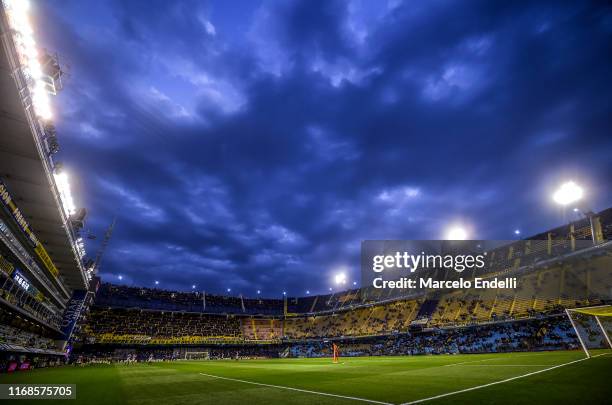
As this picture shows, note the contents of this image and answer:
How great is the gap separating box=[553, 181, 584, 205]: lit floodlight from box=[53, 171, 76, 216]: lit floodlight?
124ft

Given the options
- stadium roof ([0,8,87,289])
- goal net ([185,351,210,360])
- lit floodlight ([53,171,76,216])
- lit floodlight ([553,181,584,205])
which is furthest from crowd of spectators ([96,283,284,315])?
lit floodlight ([553,181,584,205])

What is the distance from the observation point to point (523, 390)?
679 centimetres

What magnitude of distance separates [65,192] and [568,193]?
40422 mm

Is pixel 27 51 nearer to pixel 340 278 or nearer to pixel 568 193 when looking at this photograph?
pixel 568 193

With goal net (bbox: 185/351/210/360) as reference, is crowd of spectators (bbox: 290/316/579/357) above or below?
above

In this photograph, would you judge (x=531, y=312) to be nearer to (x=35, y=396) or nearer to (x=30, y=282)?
(x=35, y=396)

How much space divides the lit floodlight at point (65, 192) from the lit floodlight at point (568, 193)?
124 feet

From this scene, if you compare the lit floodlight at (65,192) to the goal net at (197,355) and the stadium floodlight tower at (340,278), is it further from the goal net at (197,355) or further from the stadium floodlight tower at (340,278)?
the stadium floodlight tower at (340,278)

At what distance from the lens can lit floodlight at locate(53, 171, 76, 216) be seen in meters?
19.3

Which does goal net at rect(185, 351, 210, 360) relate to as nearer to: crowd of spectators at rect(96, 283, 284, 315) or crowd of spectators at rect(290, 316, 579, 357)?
crowd of spectators at rect(96, 283, 284, 315)

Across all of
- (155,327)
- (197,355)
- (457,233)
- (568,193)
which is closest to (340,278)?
(457,233)

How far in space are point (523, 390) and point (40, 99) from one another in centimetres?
2258

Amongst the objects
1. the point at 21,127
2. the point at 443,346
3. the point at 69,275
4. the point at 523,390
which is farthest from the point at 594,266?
the point at 69,275

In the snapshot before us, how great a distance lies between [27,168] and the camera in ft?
52.9
